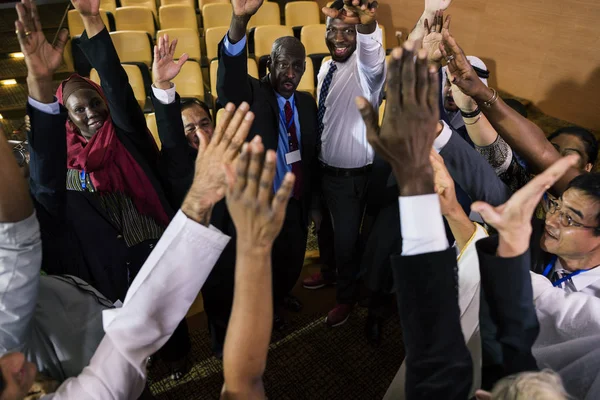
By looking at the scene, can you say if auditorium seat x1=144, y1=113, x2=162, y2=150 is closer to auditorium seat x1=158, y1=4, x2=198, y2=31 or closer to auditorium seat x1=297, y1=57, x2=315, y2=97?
auditorium seat x1=297, y1=57, x2=315, y2=97

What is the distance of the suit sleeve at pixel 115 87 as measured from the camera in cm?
153

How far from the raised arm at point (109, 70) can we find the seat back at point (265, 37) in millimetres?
2657

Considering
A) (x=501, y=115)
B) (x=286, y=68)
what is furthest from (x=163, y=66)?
(x=501, y=115)

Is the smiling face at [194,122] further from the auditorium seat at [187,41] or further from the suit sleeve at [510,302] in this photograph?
the auditorium seat at [187,41]

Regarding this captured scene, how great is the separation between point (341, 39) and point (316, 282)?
142cm

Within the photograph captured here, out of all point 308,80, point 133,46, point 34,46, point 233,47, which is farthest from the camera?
point 133,46

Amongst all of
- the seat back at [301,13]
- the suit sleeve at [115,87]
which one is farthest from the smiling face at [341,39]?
the seat back at [301,13]

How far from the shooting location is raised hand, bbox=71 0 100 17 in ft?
4.81

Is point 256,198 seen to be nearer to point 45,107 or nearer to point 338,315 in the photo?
point 45,107

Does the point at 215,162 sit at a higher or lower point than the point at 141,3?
lower

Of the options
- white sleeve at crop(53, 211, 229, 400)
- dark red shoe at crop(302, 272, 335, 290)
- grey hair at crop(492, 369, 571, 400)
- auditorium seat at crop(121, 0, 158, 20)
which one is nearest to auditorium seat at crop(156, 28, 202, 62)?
auditorium seat at crop(121, 0, 158, 20)

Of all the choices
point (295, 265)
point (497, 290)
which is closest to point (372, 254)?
point (295, 265)

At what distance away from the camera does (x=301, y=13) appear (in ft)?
16.4

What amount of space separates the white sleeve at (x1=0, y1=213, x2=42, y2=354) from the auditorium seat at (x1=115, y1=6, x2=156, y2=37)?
4211 millimetres
